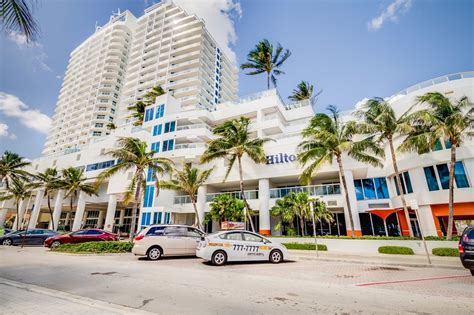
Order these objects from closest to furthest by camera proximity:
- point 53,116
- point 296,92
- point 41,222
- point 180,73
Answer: point 296,92, point 41,222, point 180,73, point 53,116

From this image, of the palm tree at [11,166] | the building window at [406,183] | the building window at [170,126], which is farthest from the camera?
the palm tree at [11,166]

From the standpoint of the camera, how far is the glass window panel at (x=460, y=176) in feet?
54.2

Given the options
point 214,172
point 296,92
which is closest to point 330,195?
point 214,172

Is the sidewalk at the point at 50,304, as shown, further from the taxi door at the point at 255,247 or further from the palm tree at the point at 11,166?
the palm tree at the point at 11,166

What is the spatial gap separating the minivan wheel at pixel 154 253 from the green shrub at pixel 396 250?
14126 millimetres

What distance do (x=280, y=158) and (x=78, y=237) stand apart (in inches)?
745

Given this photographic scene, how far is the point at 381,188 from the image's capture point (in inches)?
859

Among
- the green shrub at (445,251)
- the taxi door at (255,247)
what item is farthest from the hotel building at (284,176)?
the taxi door at (255,247)

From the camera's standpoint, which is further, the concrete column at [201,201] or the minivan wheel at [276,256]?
the concrete column at [201,201]

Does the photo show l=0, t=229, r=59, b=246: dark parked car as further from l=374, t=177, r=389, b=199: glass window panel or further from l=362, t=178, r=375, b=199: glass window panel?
l=374, t=177, r=389, b=199: glass window panel

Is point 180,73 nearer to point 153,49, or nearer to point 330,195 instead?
point 153,49

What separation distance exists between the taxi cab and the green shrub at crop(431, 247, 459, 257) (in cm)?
1017

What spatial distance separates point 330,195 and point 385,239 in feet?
18.7

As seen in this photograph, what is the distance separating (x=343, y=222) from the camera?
896 inches
